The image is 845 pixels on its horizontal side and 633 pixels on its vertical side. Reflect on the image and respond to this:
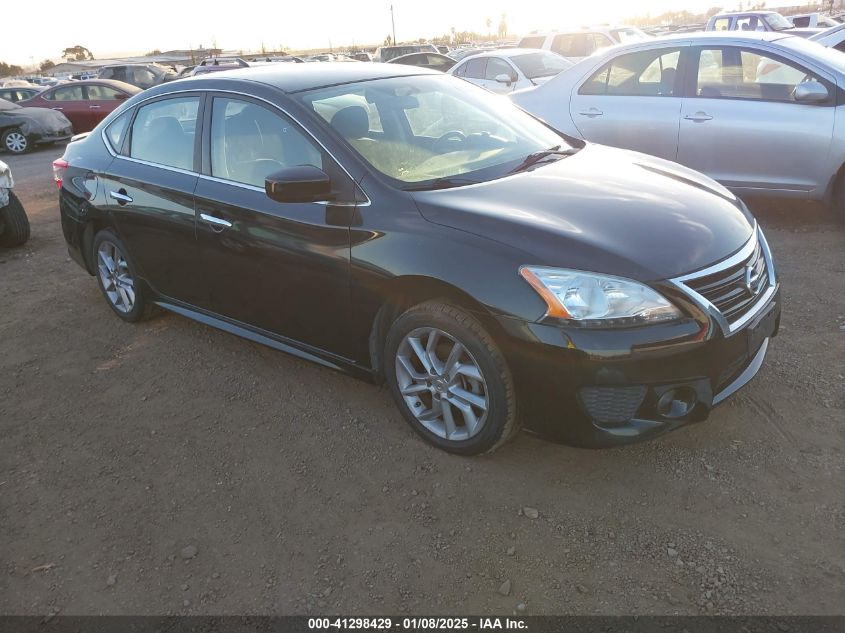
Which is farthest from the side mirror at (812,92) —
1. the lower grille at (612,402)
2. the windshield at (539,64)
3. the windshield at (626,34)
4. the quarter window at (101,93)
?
the quarter window at (101,93)

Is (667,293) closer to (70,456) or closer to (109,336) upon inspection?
(70,456)

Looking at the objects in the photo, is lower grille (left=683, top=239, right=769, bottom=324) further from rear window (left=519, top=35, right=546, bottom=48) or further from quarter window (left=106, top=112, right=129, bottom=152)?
rear window (left=519, top=35, right=546, bottom=48)

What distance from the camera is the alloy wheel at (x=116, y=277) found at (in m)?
4.77

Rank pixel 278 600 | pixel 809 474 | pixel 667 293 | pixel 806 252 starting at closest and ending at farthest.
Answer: pixel 278 600 → pixel 667 293 → pixel 809 474 → pixel 806 252

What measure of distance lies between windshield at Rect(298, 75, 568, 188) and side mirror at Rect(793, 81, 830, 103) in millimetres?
2839

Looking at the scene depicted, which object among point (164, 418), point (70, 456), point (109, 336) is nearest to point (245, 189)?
point (164, 418)

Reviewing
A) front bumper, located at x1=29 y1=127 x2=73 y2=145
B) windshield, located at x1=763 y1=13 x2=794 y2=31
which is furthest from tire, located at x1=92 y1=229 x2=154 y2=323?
windshield, located at x1=763 y1=13 x2=794 y2=31

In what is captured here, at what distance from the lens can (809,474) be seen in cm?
291

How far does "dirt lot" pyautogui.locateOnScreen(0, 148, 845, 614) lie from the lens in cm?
248

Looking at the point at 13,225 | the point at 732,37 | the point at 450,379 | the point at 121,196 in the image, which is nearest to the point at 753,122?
the point at 732,37

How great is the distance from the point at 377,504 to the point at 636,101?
16.5ft

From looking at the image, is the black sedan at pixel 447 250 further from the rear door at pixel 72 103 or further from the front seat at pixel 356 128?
the rear door at pixel 72 103

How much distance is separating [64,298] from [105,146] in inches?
61.7

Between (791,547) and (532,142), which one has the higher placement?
(532,142)
